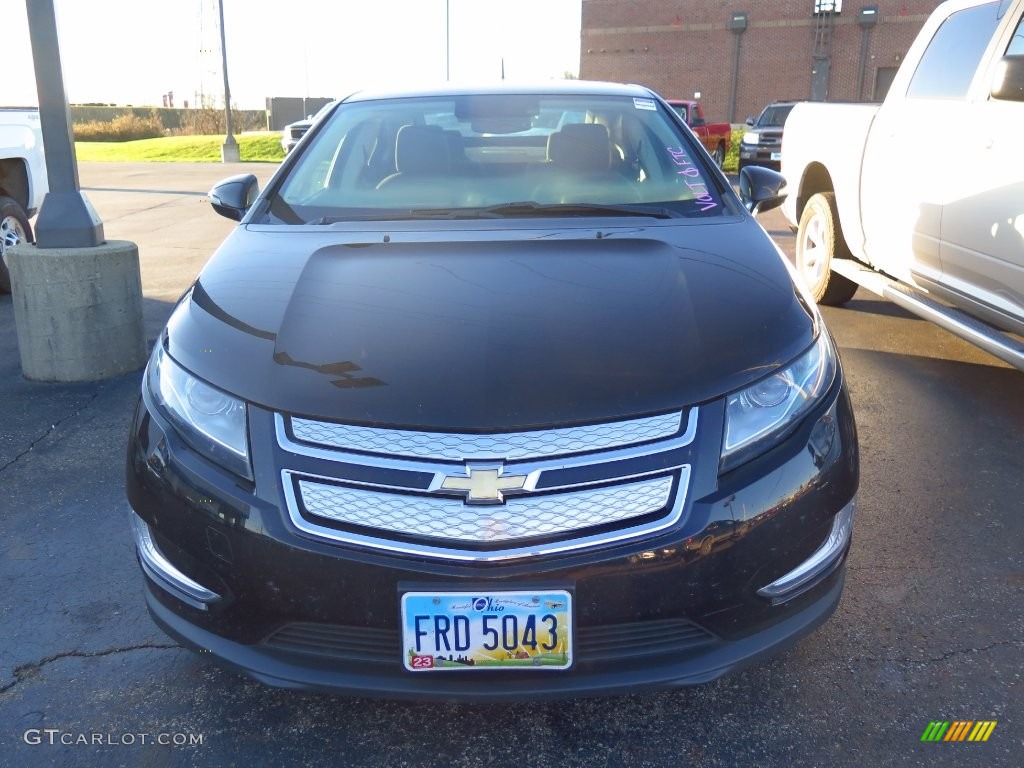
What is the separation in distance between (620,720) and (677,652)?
1.37ft

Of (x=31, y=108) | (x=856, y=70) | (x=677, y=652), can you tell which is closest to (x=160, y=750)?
(x=677, y=652)

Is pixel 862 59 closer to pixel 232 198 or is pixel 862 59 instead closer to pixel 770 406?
pixel 232 198

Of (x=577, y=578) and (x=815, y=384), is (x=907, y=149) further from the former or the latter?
(x=577, y=578)

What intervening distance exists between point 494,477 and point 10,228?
6.12m

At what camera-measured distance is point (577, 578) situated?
1808 mm

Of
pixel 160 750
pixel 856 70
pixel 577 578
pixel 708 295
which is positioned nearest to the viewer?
pixel 577 578

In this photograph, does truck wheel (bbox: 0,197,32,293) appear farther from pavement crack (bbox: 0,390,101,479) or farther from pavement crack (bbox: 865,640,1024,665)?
pavement crack (bbox: 865,640,1024,665)

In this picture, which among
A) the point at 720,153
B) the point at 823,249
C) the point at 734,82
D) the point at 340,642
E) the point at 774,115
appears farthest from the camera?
the point at 734,82

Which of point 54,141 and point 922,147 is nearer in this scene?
point 922,147

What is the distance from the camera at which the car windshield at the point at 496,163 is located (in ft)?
10.0

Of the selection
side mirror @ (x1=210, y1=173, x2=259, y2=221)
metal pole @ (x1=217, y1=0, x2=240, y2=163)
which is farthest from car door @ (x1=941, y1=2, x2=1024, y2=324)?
metal pole @ (x1=217, y1=0, x2=240, y2=163)

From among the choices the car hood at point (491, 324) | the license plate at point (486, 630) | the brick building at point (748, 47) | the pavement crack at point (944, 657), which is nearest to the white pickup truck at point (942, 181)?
the pavement crack at point (944, 657)

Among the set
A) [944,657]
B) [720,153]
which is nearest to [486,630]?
[944,657]

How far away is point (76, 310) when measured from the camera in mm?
4762
